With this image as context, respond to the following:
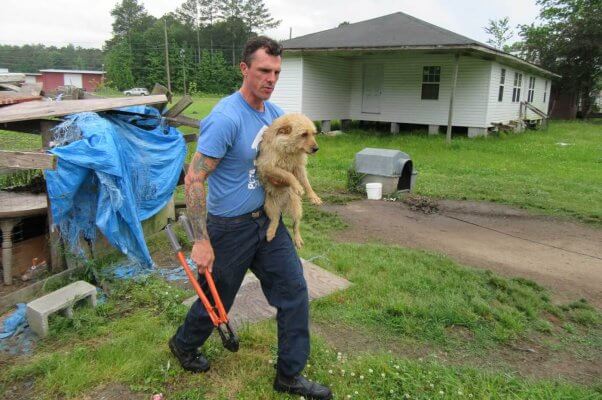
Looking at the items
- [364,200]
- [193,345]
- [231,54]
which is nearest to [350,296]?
[193,345]

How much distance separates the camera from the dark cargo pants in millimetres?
2566

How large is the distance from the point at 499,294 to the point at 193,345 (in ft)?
9.60

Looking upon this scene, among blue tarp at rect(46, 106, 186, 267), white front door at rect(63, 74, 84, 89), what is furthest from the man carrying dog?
→ white front door at rect(63, 74, 84, 89)

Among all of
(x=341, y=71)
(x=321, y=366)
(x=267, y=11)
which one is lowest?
(x=321, y=366)

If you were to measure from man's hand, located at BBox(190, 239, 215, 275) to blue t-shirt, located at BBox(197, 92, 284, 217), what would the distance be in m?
0.20

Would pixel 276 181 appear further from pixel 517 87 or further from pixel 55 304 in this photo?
pixel 517 87

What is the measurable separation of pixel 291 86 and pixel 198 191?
52.6 feet

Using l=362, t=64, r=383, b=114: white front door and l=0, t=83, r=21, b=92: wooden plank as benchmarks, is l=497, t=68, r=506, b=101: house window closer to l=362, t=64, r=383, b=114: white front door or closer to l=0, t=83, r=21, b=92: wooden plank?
l=362, t=64, r=383, b=114: white front door

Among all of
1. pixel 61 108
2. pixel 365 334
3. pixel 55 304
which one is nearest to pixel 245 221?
pixel 365 334

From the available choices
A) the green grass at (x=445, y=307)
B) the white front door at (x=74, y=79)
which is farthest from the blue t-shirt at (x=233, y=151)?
the white front door at (x=74, y=79)

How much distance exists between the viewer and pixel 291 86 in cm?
1778

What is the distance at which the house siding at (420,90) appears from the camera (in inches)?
658

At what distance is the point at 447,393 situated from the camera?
2.78 metres

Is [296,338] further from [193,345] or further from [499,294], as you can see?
[499,294]
